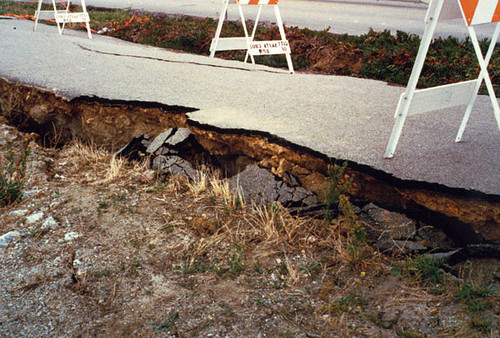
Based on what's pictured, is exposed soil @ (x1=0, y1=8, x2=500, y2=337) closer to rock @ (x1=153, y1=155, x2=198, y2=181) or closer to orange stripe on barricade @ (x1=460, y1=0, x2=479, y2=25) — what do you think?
rock @ (x1=153, y1=155, x2=198, y2=181)

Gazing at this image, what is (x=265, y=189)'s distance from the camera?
161 inches

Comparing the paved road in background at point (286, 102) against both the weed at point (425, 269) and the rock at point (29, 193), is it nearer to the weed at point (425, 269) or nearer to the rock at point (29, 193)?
the weed at point (425, 269)

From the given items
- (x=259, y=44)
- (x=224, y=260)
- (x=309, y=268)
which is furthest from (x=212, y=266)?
(x=259, y=44)

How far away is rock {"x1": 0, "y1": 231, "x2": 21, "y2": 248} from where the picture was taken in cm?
378

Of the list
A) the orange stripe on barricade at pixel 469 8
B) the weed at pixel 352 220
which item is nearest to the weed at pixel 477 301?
the weed at pixel 352 220

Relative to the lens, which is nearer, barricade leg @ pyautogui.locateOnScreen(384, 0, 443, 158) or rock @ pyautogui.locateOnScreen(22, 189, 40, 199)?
barricade leg @ pyautogui.locateOnScreen(384, 0, 443, 158)

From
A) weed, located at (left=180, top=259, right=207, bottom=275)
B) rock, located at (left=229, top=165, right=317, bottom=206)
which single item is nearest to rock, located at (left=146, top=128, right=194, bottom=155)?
rock, located at (left=229, top=165, right=317, bottom=206)

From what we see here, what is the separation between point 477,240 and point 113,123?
11.1ft

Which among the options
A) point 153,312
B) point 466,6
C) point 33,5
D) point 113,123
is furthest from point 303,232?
point 33,5

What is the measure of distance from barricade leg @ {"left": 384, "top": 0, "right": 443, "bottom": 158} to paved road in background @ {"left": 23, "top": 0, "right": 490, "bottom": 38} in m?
6.96

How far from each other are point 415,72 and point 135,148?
265 cm

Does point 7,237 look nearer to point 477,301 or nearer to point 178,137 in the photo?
point 178,137

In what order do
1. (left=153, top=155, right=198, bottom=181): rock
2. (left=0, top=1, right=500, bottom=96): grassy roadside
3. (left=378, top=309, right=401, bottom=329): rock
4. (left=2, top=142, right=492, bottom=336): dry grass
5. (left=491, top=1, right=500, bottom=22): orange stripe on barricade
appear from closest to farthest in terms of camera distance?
(left=378, top=309, right=401, bottom=329): rock, (left=2, top=142, right=492, bottom=336): dry grass, (left=491, top=1, right=500, bottom=22): orange stripe on barricade, (left=153, top=155, right=198, bottom=181): rock, (left=0, top=1, right=500, bottom=96): grassy roadside

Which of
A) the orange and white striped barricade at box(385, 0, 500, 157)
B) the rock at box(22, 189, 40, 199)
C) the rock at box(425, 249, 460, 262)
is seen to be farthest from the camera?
the rock at box(22, 189, 40, 199)
